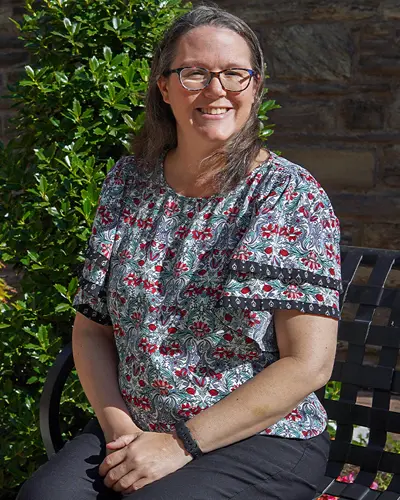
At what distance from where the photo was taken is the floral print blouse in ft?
7.17

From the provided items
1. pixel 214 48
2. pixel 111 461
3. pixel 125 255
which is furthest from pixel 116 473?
pixel 214 48

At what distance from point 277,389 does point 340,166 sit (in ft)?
9.04

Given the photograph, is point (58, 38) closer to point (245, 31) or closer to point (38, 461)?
point (245, 31)

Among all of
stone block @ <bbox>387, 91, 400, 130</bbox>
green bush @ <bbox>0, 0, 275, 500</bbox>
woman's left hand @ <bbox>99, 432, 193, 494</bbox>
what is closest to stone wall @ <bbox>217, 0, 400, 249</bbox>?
stone block @ <bbox>387, 91, 400, 130</bbox>

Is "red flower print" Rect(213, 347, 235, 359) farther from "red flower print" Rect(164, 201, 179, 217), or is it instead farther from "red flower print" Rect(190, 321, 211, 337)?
"red flower print" Rect(164, 201, 179, 217)

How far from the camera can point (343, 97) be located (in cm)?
471

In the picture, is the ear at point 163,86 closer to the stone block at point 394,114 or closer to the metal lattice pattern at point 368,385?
the metal lattice pattern at point 368,385

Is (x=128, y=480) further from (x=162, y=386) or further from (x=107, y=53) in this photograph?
(x=107, y=53)

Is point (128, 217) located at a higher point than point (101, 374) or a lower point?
higher

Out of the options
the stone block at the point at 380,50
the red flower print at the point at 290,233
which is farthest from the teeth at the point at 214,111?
the stone block at the point at 380,50

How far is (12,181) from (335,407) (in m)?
1.30

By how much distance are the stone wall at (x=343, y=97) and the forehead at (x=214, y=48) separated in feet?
7.98

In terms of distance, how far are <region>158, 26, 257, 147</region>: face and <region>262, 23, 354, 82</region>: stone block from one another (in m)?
2.40

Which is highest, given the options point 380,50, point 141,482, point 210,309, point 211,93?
point 380,50
